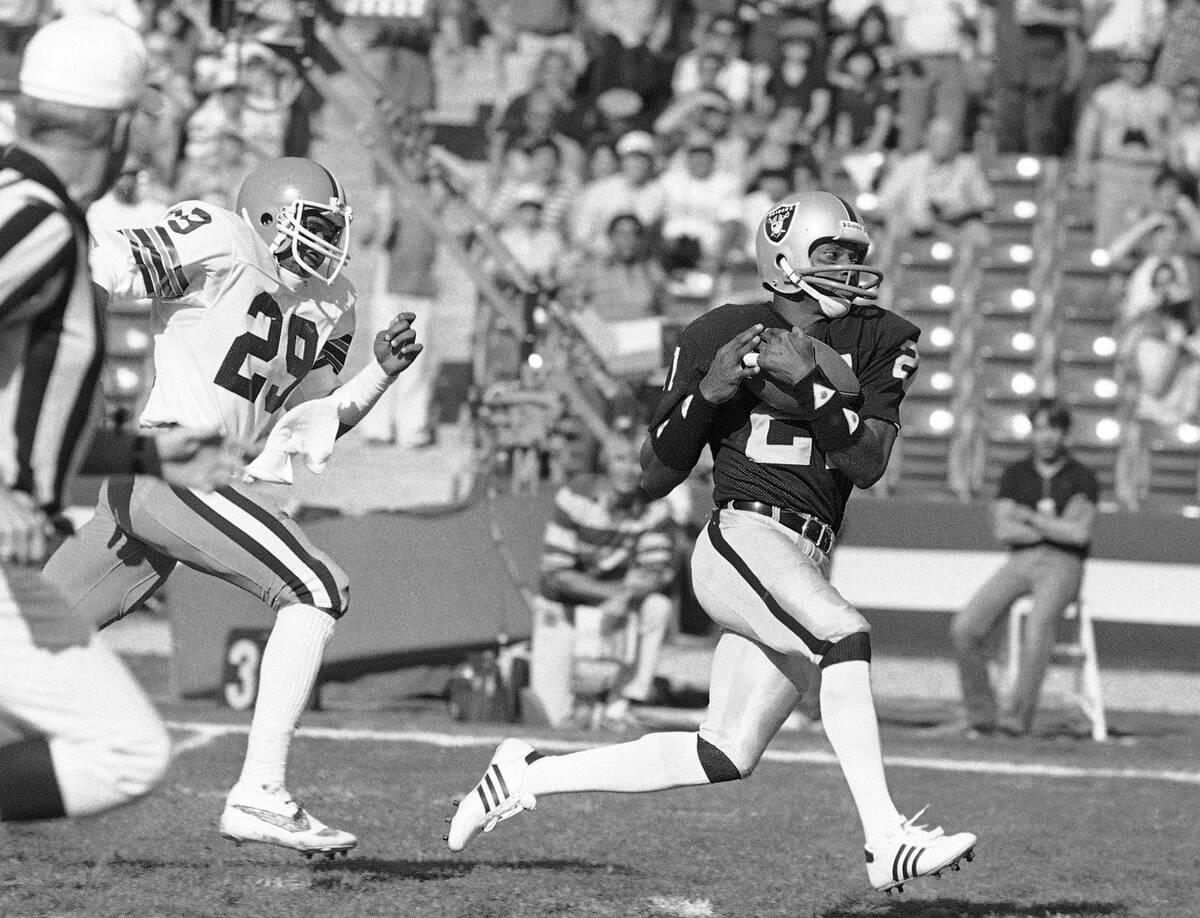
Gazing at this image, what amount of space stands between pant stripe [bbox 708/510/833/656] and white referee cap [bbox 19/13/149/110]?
1.93 m

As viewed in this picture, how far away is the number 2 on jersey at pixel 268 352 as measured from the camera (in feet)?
18.3

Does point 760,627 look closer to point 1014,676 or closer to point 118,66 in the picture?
point 118,66

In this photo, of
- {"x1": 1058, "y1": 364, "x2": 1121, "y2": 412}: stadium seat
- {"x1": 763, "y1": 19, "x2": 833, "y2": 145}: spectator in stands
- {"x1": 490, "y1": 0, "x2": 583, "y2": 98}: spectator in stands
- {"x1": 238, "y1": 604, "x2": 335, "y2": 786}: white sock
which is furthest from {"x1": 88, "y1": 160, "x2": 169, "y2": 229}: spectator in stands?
{"x1": 238, "y1": 604, "x2": 335, "y2": 786}: white sock

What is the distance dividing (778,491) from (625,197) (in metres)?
8.37

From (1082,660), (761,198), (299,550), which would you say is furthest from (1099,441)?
(299,550)

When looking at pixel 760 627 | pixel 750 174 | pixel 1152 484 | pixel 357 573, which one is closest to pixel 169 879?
pixel 760 627

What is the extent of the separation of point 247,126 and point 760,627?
9349 millimetres

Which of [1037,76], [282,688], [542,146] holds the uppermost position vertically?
[1037,76]

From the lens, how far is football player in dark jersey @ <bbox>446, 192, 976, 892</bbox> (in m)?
4.93

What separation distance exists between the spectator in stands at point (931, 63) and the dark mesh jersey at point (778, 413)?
8968mm

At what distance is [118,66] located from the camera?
414 centimetres

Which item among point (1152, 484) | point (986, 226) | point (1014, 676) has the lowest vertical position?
point (1014, 676)

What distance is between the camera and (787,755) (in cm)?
870

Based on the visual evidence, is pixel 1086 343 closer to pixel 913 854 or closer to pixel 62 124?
pixel 913 854
